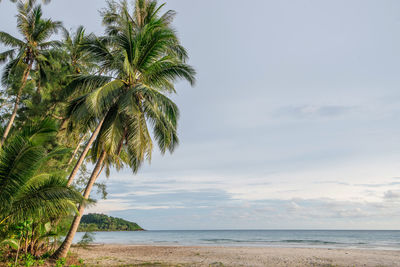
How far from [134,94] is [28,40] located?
7466 millimetres

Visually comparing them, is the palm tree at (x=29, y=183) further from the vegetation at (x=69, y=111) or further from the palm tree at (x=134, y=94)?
the palm tree at (x=134, y=94)

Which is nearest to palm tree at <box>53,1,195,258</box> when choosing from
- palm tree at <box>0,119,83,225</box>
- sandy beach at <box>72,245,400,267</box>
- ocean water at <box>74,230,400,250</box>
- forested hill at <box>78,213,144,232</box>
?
palm tree at <box>0,119,83,225</box>

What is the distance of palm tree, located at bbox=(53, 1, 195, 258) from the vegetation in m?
0.04

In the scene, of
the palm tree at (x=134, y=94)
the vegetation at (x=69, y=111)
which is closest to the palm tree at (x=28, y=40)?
the vegetation at (x=69, y=111)

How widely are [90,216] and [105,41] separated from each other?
81461mm

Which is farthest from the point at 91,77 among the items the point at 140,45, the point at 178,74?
the point at 178,74

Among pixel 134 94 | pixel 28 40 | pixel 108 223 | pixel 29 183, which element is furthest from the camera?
pixel 108 223

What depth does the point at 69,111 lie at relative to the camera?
1081 centimetres

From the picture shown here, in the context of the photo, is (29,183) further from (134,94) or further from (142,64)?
(142,64)

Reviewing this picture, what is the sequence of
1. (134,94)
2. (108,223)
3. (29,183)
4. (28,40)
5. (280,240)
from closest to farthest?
(29,183) → (134,94) → (28,40) → (280,240) → (108,223)

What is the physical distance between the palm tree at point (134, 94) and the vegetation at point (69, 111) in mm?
42

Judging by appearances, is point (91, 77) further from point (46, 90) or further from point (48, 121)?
point (48, 121)

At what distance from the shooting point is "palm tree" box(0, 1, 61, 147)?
42.8 feet

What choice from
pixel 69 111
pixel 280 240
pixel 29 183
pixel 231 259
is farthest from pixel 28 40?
pixel 280 240
